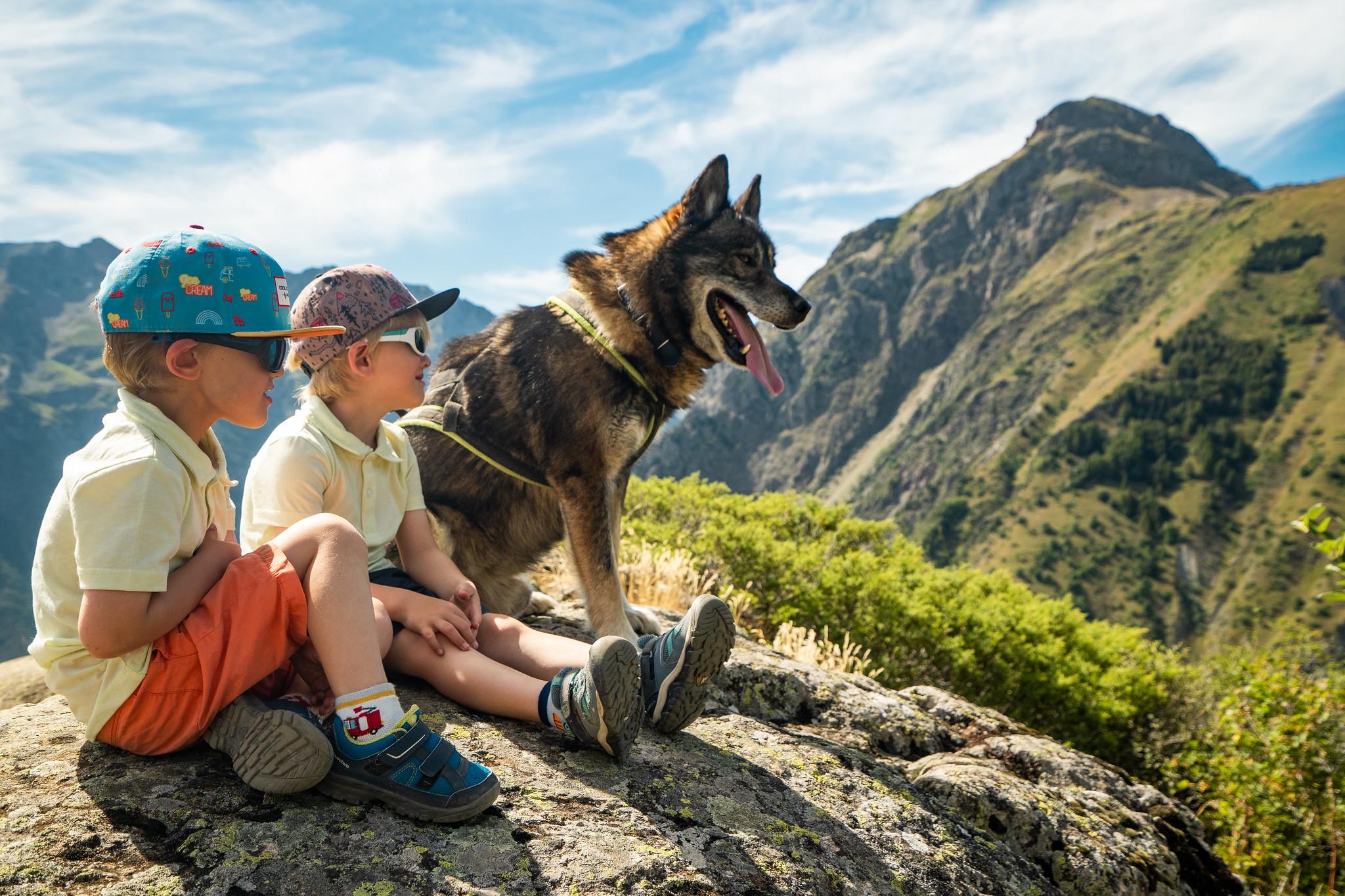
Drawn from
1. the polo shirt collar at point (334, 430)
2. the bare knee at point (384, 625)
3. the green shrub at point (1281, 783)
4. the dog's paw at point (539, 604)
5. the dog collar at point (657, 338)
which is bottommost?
the green shrub at point (1281, 783)

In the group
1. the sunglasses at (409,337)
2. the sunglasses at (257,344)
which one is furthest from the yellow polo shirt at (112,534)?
the sunglasses at (409,337)

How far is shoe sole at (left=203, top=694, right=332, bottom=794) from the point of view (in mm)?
2156

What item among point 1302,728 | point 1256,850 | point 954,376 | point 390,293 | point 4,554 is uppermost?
point 954,376

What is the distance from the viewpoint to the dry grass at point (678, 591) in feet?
22.0

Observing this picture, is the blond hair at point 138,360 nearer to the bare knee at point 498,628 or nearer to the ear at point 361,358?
the ear at point 361,358

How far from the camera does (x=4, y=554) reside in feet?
563

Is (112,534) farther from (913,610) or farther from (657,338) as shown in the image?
(913,610)

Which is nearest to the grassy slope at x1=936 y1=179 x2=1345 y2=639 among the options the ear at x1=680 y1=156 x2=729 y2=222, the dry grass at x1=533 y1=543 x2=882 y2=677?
the dry grass at x1=533 y1=543 x2=882 y2=677

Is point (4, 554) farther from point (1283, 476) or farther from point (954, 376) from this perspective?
point (1283, 476)

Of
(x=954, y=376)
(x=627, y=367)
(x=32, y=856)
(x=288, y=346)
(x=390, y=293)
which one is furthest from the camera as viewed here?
(x=954, y=376)

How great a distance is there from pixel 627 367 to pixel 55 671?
2664mm

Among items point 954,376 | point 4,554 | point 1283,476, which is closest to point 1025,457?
point 1283,476

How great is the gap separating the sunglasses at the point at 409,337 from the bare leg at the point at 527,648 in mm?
1219

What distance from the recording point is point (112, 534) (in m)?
2.00
